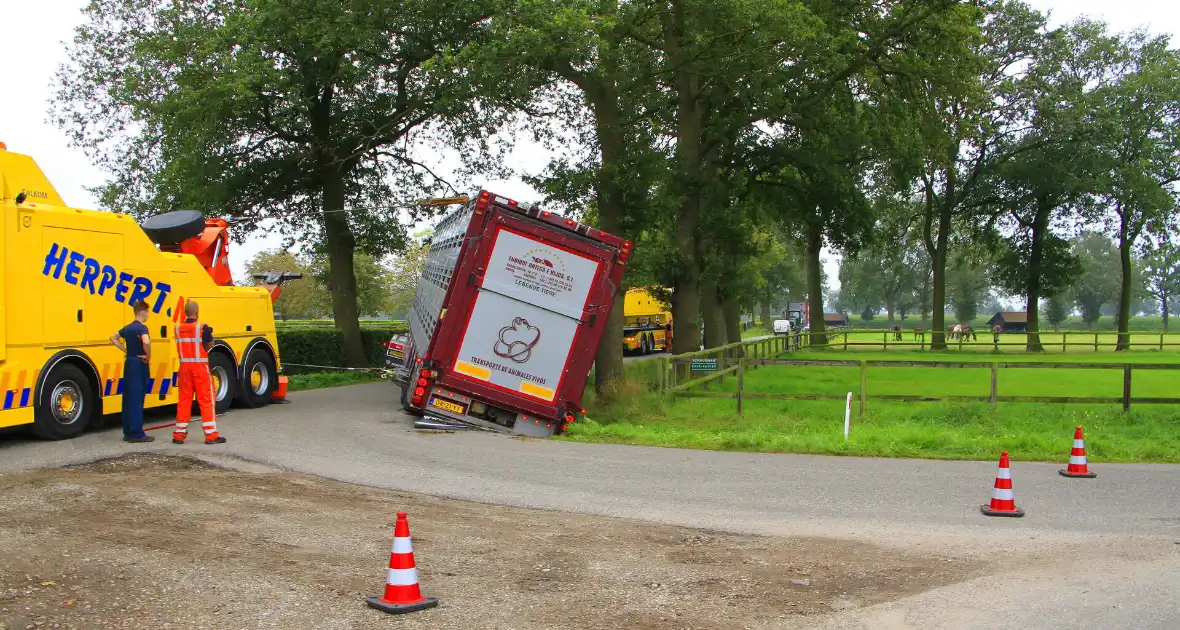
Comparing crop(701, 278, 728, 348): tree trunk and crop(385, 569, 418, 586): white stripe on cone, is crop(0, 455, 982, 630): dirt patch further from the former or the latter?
crop(701, 278, 728, 348): tree trunk

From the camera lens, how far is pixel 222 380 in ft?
54.0

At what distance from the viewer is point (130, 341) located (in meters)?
12.2

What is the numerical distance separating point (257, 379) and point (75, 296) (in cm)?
554

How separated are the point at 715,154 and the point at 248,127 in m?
12.5

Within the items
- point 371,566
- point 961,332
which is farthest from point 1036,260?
point 371,566

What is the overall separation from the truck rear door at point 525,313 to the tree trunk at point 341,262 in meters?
14.9

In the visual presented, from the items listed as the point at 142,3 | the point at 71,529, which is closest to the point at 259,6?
the point at 142,3

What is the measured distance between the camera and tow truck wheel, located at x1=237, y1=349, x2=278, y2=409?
1727 centimetres

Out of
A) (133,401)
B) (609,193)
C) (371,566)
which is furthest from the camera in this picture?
(609,193)

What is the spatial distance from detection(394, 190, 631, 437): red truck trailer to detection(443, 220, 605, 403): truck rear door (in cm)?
1

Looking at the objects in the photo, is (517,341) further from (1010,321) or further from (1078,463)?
(1010,321)

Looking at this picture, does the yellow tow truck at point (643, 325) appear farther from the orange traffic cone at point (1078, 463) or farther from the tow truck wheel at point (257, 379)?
the orange traffic cone at point (1078, 463)

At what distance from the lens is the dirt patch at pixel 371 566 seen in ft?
18.4

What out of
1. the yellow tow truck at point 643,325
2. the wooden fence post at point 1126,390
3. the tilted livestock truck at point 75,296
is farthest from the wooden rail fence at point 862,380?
the yellow tow truck at point 643,325
